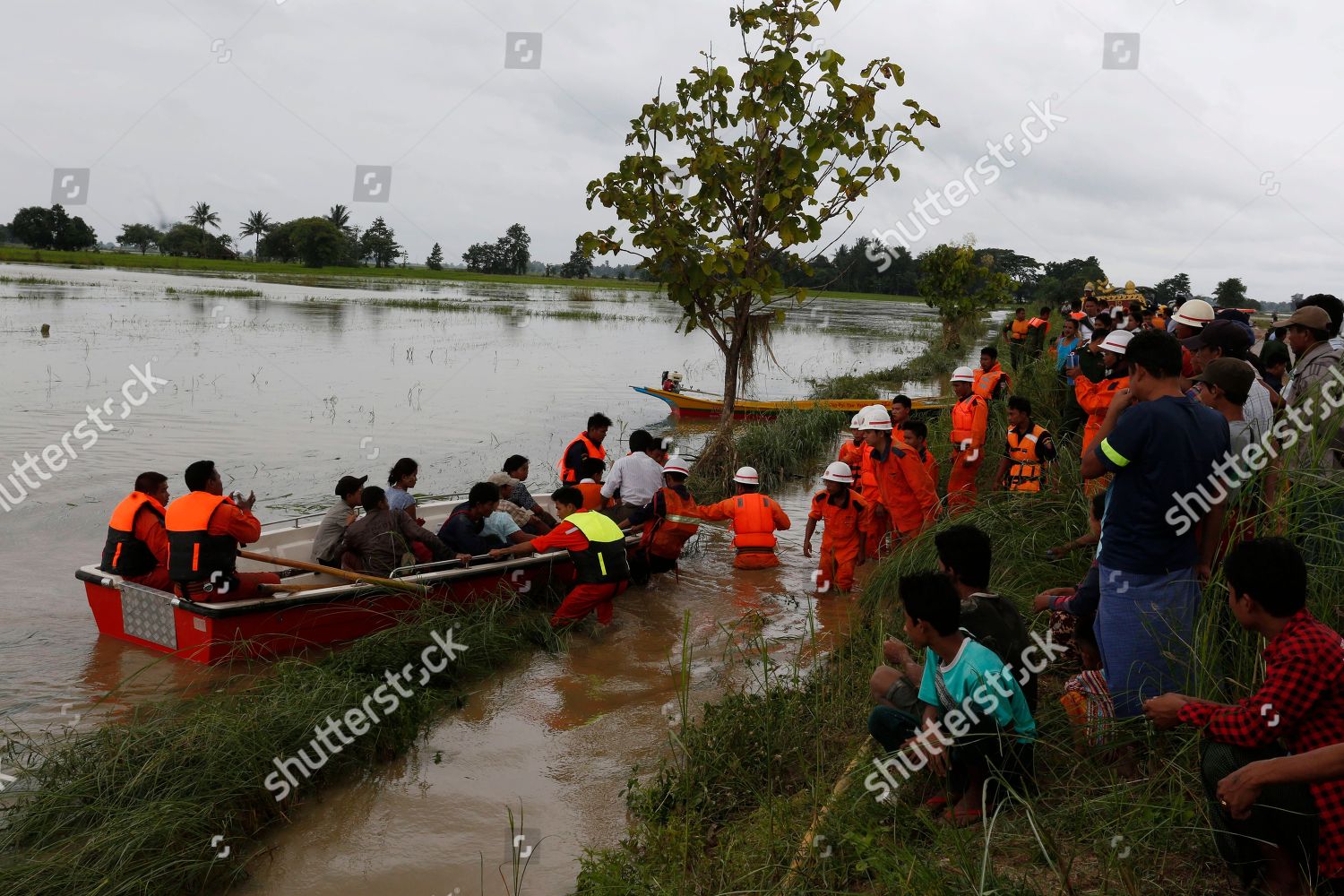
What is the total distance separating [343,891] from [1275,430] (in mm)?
4974

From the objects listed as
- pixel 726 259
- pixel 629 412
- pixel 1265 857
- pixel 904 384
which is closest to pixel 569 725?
Answer: pixel 1265 857

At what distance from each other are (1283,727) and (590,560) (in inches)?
203

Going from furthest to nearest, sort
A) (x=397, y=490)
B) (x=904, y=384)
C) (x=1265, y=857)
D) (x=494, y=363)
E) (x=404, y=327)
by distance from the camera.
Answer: (x=404, y=327) < (x=494, y=363) < (x=904, y=384) < (x=397, y=490) < (x=1265, y=857)

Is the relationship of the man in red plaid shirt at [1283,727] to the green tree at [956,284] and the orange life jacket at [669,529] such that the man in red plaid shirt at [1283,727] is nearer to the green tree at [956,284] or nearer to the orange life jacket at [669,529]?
the orange life jacket at [669,529]

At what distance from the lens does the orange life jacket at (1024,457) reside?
7.70 meters

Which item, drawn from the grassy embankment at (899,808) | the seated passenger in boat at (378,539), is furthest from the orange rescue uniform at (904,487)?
the seated passenger in boat at (378,539)

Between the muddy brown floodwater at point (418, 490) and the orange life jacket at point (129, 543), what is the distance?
64 cm

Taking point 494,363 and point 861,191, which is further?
point 494,363

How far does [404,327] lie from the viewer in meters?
35.0

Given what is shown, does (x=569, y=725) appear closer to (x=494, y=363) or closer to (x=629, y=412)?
(x=629, y=412)

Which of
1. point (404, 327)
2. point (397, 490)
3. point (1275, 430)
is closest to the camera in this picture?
point (1275, 430)

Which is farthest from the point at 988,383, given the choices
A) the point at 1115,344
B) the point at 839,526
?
the point at 1115,344

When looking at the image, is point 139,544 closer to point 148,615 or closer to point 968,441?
point 148,615

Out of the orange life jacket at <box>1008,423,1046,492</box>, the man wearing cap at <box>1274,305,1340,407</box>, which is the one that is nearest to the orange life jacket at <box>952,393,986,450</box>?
the orange life jacket at <box>1008,423,1046,492</box>
